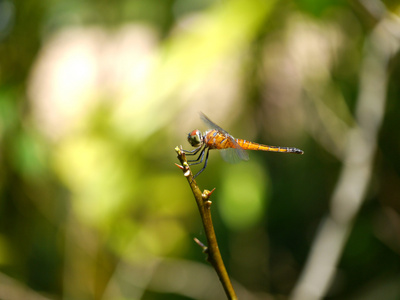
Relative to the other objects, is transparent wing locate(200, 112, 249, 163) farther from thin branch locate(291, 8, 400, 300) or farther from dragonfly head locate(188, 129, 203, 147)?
thin branch locate(291, 8, 400, 300)

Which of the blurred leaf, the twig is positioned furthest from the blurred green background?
the twig

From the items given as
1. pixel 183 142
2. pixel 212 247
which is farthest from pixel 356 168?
pixel 212 247

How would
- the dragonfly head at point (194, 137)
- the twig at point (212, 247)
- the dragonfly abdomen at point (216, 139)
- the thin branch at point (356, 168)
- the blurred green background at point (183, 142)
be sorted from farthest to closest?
the blurred green background at point (183, 142) → the thin branch at point (356, 168) → the dragonfly abdomen at point (216, 139) → the dragonfly head at point (194, 137) → the twig at point (212, 247)

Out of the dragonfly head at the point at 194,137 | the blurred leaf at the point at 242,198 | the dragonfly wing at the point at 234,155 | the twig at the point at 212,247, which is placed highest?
the blurred leaf at the point at 242,198

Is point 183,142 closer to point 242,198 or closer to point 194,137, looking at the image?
point 242,198

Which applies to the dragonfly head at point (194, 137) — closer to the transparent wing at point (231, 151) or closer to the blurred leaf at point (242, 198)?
the transparent wing at point (231, 151)

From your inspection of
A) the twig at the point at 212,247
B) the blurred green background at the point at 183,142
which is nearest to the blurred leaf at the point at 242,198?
the blurred green background at the point at 183,142
